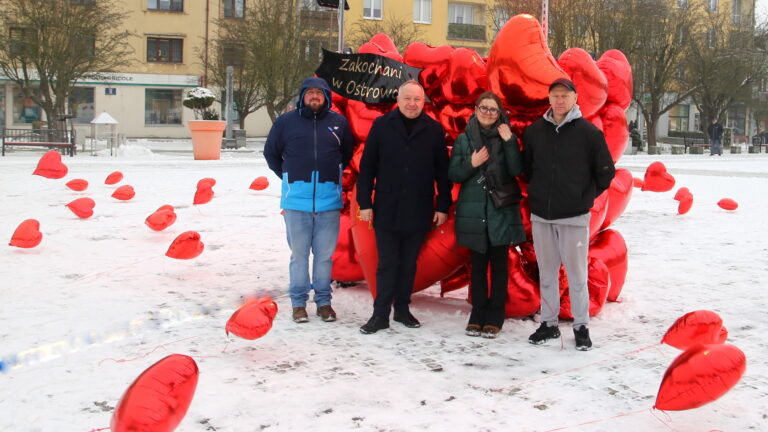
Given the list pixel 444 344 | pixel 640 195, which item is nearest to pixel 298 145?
pixel 444 344

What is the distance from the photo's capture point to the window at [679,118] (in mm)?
49062

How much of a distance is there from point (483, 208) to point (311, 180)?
3.72ft

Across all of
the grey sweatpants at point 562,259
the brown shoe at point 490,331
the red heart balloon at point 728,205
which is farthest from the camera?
the red heart balloon at point 728,205

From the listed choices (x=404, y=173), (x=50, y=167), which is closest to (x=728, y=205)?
(x=404, y=173)

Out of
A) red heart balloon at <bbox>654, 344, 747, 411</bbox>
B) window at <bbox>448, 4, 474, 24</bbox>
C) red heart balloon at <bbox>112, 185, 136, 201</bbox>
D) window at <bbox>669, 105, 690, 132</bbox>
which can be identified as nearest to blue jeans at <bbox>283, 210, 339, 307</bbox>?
red heart balloon at <bbox>654, 344, 747, 411</bbox>

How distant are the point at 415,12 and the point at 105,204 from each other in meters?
34.8

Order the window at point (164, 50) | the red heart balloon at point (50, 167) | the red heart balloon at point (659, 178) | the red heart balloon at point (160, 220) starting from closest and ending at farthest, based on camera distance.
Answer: the red heart balloon at point (160, 220) < the red heart balloon at point (659, 178) < the red heart balloon at point (50, 167) < the window at point (164, 50)

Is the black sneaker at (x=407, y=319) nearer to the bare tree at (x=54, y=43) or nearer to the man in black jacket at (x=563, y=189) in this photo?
the man in black jacket at (x=563, y=189)

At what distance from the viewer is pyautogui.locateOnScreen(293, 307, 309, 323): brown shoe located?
181 inches

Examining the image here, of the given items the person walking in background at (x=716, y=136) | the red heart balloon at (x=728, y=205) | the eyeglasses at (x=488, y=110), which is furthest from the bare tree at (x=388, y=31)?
the eyeglasses at (x=488, y=110)

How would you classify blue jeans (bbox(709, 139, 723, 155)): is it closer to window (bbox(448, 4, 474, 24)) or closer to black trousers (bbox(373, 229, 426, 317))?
window (bbox(448, 4, 474, 24))

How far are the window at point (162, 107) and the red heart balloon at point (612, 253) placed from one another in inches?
1464

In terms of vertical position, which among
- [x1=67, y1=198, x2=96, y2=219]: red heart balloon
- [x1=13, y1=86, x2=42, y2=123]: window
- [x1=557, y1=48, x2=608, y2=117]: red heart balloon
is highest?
[x1=13, y1=86, x2=42, y2=123]: window

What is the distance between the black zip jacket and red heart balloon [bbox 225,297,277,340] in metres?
1.70
